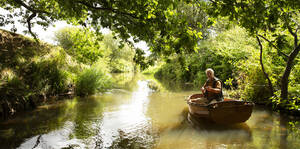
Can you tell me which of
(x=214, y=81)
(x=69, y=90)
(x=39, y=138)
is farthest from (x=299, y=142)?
(x=69, y=90)

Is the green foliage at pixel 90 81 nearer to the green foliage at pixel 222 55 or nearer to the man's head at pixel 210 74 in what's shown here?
the green foliage at pixel 222 55

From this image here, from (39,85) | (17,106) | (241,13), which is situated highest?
(241,13)

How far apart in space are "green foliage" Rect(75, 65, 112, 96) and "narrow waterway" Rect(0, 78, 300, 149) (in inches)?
133

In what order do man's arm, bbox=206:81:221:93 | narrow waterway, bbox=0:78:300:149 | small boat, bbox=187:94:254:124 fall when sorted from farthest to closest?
man's arm, bbox=206:81:221:93
small boat, bbox=187:94:254:124
narrow waterway, bbox=0:78:300:149

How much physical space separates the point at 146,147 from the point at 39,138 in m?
2.94

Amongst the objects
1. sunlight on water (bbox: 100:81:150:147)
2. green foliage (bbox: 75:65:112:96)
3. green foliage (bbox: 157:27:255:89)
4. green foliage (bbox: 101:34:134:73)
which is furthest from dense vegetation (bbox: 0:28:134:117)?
green foliage (bbox: 101:34:134:73)

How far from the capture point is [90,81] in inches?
465

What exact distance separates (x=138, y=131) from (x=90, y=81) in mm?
6830

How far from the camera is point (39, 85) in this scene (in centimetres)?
864

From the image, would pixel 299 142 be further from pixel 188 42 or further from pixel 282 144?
pixel 188 42

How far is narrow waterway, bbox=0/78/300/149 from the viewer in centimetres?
490

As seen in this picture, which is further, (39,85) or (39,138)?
(39,85)

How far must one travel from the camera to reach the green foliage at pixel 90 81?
11.5 m

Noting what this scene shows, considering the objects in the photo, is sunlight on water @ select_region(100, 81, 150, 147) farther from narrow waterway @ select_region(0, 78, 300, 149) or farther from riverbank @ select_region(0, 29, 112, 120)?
riverbank @ select_region(0, 29, 112, 120)
